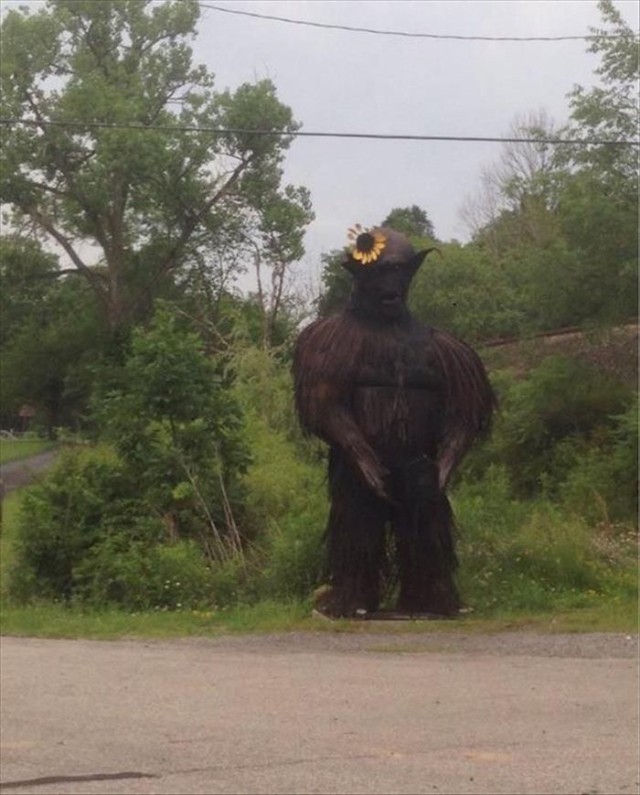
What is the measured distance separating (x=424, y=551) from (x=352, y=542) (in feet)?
2.48

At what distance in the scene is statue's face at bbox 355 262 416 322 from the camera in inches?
599

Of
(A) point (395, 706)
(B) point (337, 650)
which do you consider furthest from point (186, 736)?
(B) point (337, 650)

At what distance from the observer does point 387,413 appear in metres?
15.2

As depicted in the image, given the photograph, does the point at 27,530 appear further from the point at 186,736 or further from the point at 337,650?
the point at 186,736

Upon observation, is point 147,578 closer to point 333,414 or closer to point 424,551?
point 424,551

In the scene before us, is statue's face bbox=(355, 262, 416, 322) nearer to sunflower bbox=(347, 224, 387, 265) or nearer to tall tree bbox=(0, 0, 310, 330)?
sunflower bbox=(347, 224, 387, 265)

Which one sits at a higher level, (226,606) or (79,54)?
(79,54)

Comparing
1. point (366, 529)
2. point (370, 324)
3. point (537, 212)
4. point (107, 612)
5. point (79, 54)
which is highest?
point (79, 54)

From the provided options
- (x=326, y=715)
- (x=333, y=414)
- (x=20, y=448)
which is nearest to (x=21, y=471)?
(x=20, y=448)

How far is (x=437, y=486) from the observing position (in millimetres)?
15227

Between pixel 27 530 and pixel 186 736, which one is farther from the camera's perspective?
pixel 27 530

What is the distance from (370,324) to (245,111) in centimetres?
2590

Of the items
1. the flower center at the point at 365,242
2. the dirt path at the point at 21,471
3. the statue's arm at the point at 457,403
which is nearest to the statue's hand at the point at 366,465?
the statue's arm at the point at 457,403

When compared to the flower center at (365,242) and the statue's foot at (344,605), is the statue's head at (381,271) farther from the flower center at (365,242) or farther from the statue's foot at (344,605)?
the statue's foot at (344,605)
